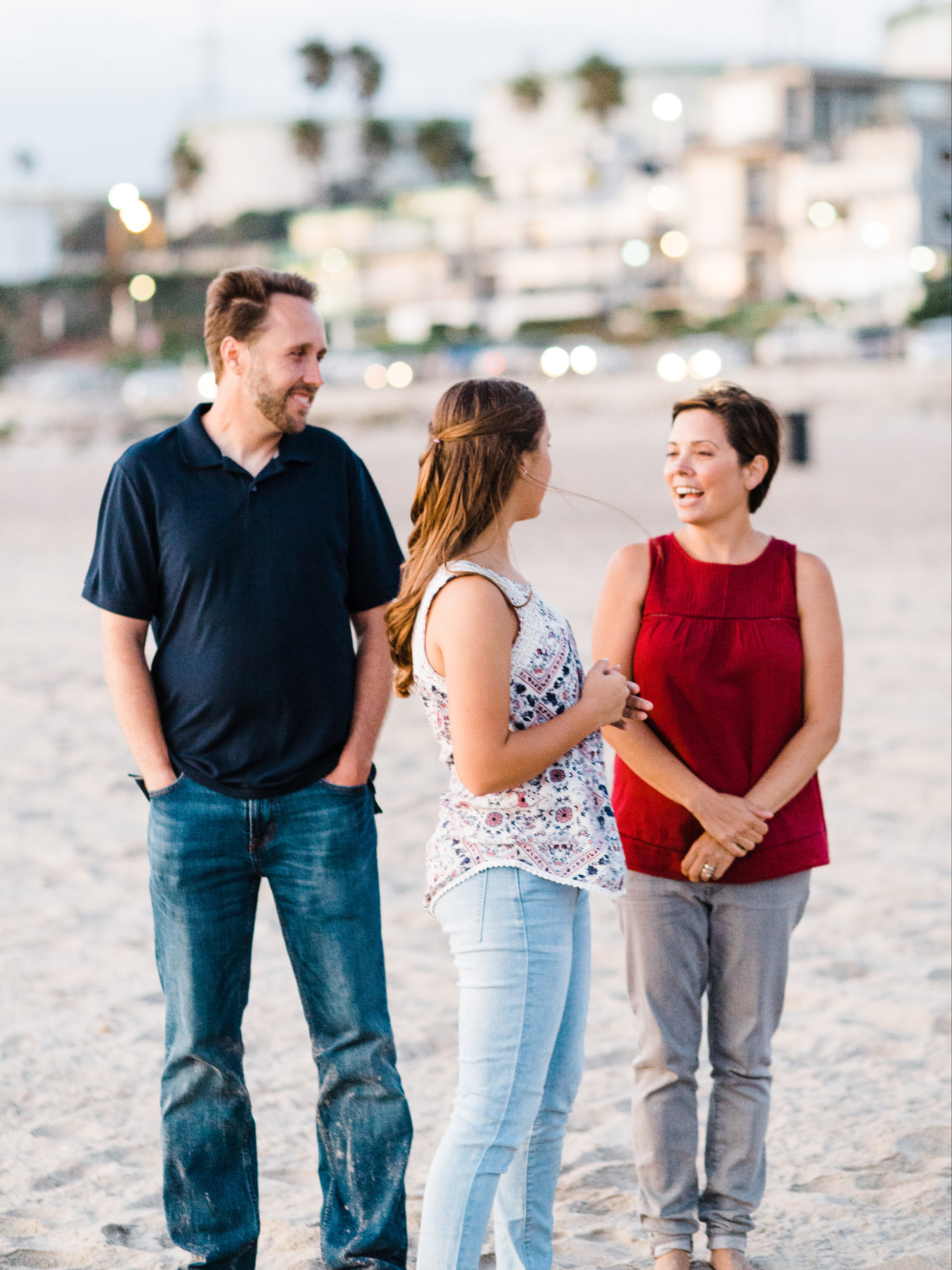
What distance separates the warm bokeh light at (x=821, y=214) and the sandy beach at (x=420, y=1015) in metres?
40.0

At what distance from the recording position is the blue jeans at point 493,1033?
238 centimetres

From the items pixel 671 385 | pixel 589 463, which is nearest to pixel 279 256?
pixel 671 385

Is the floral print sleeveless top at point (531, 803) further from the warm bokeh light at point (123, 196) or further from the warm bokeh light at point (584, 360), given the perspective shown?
the warm bokeh light at point (584, 360)

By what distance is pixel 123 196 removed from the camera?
23516 millimetres

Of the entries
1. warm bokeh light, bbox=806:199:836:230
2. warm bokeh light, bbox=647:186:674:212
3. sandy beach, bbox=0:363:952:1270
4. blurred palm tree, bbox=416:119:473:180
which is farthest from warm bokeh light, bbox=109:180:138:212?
blurred palm tree, bbox=416:119:473:180

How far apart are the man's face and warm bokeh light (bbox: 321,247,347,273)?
77159mm

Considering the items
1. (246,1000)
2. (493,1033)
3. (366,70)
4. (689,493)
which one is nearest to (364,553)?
(689,493)

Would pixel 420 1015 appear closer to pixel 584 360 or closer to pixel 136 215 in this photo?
pixel 136 215

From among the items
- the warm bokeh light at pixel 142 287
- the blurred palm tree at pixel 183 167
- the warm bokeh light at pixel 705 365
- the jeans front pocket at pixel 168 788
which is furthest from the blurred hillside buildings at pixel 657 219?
the jeans front pocket at pixel 168 788

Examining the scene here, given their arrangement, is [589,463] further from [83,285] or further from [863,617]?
[83,285]

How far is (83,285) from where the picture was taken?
80.2 metres

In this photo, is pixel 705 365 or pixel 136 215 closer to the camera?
pixel 136 215

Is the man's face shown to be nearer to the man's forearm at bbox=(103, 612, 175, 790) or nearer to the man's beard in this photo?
the man's beard

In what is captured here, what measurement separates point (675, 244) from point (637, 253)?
2.35m
